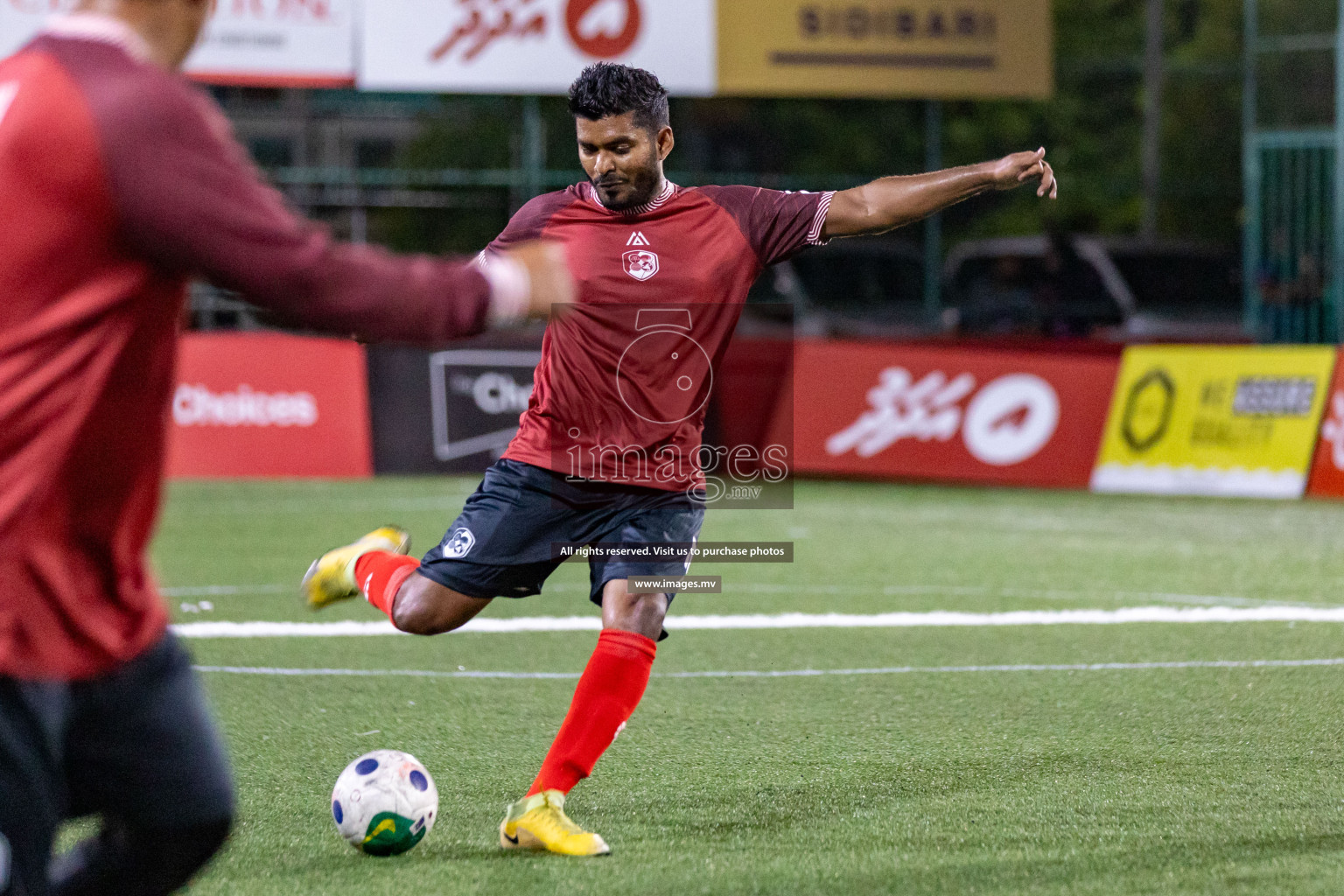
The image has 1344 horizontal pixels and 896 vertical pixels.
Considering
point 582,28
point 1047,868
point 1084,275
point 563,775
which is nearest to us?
point 1047,868

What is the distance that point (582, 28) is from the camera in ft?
63.1

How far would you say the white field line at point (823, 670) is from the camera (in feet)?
23.5

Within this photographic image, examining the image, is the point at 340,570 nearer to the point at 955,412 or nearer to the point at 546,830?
the point at 546,830

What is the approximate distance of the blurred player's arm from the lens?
2.40 metres

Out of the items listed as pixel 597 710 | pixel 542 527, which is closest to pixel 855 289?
pixel 542 527

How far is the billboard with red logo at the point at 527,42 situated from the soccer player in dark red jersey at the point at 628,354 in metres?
14.1

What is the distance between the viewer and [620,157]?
498 cm

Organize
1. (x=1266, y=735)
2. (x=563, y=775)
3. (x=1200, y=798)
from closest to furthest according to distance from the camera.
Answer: (x=563, y=775) < (x=1200, y=798) < (x=1266, y=735)

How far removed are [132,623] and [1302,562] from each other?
9.37 meters

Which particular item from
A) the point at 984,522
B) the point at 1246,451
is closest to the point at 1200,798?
the point at 984,522

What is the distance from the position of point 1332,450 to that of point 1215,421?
995 millimetres

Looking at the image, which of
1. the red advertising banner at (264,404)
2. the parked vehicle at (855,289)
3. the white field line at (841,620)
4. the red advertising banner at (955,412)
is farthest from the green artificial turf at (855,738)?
the parked vehicle at (855,289)

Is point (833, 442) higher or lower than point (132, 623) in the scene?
lower

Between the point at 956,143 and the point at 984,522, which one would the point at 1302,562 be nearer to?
the point at 984,522
